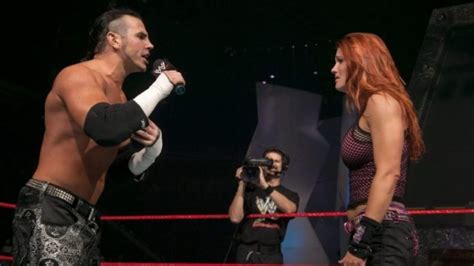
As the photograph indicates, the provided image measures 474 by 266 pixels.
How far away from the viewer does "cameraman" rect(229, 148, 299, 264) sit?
323 cm

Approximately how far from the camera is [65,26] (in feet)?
17.0

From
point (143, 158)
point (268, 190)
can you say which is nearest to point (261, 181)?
point (268, 190)

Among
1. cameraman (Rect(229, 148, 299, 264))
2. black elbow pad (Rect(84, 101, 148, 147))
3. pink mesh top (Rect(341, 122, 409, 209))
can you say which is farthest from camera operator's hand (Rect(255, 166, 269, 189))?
black elbow pad (Rect(84, 101, 148, 147))

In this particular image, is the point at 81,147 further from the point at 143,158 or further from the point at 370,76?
the point at 370,76

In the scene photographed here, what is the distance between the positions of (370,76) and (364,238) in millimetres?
467

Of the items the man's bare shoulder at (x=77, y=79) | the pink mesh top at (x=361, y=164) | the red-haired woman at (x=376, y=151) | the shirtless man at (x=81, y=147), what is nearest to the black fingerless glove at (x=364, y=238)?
the red-haired woman at (x=376, y=151)

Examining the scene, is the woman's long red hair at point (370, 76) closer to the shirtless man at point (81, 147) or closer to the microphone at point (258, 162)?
the shirtless man at point (81, 147)

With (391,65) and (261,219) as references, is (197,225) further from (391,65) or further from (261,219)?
(391,65)

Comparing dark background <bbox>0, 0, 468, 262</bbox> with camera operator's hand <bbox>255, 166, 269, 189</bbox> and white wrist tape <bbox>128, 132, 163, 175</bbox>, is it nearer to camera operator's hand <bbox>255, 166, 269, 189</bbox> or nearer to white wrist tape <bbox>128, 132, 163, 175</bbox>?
camera operator's hand <bbox>255, 166, 269, 189</bbox>

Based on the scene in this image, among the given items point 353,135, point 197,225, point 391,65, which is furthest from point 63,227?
point 197,225

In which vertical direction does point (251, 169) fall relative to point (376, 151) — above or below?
below

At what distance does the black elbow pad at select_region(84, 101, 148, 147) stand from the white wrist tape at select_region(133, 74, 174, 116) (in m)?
0.06

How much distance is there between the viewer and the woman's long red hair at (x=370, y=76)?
166 centimetres

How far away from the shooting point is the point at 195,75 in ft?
20.9
